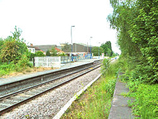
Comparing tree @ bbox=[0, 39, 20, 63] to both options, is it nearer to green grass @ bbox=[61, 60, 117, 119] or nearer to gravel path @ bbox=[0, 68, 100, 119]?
gravel path @ bbox=[0, 68, 100, 119]

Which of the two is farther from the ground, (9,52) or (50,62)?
(9,52)

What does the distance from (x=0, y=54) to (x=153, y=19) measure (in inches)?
681

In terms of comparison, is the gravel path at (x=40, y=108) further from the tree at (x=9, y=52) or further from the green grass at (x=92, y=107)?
the tree at (x=9, y=52)

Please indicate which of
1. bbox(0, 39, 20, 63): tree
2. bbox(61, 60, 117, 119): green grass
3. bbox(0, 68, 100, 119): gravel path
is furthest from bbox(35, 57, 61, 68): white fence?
bbox(61, 60, 117, 119): green grass

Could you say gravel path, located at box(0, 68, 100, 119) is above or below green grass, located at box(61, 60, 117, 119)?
below

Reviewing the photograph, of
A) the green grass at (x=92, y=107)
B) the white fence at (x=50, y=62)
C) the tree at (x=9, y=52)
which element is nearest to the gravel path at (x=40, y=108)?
the green grass at (x=92, y=107)

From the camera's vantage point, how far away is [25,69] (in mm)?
14734

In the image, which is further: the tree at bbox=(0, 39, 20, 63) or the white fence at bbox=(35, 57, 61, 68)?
the white fence at bbox=(35, 57, 61, 68)

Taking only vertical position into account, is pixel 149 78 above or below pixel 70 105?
above

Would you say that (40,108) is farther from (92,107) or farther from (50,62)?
(50,62)

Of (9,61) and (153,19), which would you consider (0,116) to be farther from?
(9,61)

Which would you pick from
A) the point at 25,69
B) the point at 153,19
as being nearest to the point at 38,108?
the point at 153,19

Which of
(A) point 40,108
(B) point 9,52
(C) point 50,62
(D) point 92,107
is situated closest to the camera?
(D) point 92,107

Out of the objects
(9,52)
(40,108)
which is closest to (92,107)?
(40,108)
